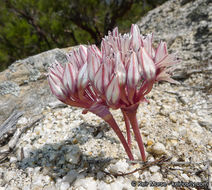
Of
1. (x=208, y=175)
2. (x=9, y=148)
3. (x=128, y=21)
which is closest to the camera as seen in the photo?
(x=208, y=175)

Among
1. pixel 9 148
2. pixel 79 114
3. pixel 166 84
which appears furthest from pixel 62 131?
pixel 166 84

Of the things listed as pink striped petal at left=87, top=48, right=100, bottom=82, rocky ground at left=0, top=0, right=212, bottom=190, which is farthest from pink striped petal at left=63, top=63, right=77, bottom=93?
rocky ground at left=0, top=0, right=212, bottom=190

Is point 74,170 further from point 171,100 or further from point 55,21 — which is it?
point 55,21

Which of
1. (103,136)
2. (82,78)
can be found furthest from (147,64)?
(103,136)

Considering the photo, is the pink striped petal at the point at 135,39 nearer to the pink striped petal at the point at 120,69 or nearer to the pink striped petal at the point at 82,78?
the pink striped petal at the point at 120,69

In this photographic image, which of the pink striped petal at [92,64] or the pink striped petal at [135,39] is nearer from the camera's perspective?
the pink striped petal at [92,64]

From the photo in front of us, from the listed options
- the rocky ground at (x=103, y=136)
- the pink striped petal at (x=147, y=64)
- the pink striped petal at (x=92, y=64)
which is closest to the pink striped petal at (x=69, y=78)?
the pink striped petal at (x=92, y=64)
